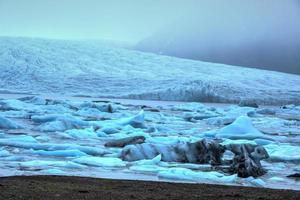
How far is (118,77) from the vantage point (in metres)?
26.8

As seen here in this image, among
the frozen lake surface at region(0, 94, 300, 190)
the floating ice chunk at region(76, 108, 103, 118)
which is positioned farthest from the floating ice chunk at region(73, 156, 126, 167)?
the floating ice chunk at region(76, 108, 103, 118)

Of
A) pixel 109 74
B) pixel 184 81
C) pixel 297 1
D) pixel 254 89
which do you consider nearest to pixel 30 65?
pixel 109 74

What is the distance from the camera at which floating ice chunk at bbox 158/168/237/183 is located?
16.7 feet

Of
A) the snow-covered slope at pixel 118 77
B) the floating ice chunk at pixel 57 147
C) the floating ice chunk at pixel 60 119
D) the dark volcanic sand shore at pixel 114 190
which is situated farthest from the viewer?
the snow-covered slope at pixel 118 77

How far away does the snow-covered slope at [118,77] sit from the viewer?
82.2ft

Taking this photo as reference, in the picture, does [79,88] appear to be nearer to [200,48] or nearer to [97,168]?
[97,168]

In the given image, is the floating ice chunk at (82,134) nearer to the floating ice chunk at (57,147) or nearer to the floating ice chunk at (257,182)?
the floating ice chunk at (57,147)

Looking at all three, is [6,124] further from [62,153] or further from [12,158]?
[12,158]

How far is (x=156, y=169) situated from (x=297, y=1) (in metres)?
56.8

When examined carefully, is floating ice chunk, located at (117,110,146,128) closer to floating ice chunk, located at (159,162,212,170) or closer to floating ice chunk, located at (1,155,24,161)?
floating ice chunk, located at (159,162,212,170)

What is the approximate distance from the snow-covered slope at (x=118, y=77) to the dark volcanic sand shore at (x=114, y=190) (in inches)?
782

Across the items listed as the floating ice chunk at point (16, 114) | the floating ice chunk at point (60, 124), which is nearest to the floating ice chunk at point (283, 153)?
the floating ice chunk at point (60, 124)

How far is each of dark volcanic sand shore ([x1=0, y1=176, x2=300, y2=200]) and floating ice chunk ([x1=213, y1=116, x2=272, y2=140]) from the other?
4949mm

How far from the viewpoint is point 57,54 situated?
2792 centimetres
